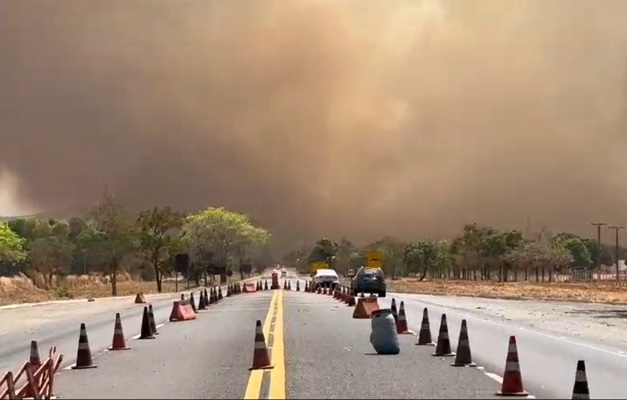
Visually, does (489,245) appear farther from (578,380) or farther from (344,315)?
(578,380)

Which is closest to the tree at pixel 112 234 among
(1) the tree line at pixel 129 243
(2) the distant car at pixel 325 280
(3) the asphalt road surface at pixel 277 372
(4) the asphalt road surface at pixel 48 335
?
(1) the tree line at pixel 129 243

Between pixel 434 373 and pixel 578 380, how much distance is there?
437 centimetres

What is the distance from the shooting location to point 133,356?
2019cm

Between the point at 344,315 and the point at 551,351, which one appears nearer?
the point at 551,351

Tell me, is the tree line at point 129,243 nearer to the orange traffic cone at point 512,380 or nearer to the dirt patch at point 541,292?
the dirt patch at point 541,292

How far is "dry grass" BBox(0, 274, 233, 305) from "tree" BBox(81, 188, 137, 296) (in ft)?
12.4

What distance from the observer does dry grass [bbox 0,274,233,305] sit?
258 feet

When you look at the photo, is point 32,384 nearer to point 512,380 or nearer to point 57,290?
point 512,380

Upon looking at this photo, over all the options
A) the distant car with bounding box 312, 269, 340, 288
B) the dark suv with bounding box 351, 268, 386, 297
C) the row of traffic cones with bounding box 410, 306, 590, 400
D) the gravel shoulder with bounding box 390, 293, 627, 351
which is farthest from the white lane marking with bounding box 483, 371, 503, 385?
the distant car with bounding box 312, 269, 340, 288

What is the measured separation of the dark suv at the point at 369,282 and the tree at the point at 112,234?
39.2m

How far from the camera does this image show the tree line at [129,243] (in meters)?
99.4

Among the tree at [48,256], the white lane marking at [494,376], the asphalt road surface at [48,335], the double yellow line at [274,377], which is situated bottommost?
the asphalt road surface at [48,335]

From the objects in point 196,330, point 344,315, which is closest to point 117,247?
point 344,315

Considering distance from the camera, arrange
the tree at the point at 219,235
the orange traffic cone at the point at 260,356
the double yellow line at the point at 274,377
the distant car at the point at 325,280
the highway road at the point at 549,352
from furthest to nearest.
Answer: the tree at the point at 219,235 → the distant car at the point at 325,280 → the orange traffic cone at the point at 260,356 → the highway road at the point at 549,352 → the double yellow line at the point at 274,377
